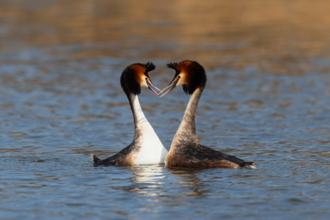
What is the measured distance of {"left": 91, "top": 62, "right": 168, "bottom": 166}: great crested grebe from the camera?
11.5 meters

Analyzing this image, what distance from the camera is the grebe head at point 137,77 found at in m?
11.7

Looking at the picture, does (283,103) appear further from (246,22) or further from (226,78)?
(246,22)

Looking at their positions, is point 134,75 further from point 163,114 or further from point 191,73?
point 163,114

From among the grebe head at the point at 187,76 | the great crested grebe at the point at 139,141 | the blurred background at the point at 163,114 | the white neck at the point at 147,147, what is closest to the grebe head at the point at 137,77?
the great crested grebe at the point at 139,141

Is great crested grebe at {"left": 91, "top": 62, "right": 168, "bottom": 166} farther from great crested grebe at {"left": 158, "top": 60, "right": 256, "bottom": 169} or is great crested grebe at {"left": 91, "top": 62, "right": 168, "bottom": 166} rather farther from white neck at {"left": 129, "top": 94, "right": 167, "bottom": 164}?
great crested grebe at {"left": 158, "top": 60, "right": 256, "bottom": 169}

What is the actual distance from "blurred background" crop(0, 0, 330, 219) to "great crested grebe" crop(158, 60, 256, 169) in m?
0.25

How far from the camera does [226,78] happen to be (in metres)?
22.4

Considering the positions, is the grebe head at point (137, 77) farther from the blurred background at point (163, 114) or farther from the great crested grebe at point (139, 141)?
the blurred background at point (163, 114)

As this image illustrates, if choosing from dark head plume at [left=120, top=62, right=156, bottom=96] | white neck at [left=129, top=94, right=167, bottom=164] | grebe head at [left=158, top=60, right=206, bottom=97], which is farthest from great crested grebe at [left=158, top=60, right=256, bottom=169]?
dark head plume at [left=120, top=62, right=156, bottom=96]

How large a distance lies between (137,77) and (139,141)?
3.79 ft

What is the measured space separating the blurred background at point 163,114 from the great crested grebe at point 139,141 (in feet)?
1.07

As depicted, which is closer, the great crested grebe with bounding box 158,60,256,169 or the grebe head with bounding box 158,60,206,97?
the great crested grebe with bounding box 158,60,256,169

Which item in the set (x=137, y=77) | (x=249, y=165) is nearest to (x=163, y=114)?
(x=137, y=77)

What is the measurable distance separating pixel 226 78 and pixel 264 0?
98.5ft
